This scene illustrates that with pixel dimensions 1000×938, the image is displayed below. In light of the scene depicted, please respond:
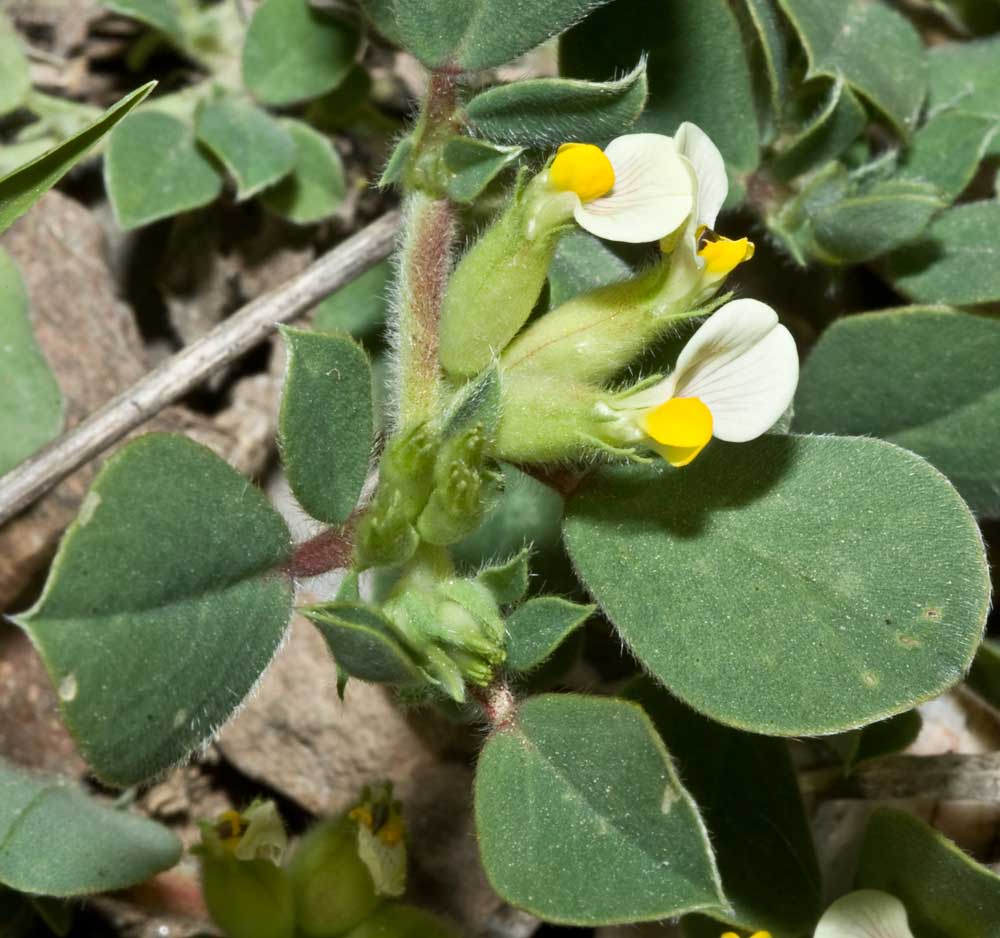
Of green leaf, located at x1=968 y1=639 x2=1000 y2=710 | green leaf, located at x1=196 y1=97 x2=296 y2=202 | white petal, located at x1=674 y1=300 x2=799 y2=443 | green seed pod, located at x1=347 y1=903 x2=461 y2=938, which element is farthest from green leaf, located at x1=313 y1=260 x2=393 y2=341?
green leaf, located at x1=968 y1=639 x2=1000 y2=710

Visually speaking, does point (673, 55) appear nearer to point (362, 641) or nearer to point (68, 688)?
point (362, 641)

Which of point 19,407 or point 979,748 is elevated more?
point 19,407

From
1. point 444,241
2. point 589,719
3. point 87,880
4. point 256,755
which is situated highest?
point 444,241

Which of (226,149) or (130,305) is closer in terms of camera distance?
(226,149)

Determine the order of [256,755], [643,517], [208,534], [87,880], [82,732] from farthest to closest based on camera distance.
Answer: [256,755] → [87,880] → [643,517] → [208,534] → [82,732]

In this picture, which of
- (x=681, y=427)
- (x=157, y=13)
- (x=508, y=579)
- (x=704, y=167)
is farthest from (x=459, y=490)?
(x=157, y=13)

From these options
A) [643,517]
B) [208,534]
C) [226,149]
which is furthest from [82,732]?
[226,149]

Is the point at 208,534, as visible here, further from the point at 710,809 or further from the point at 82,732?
the point at 710,809
